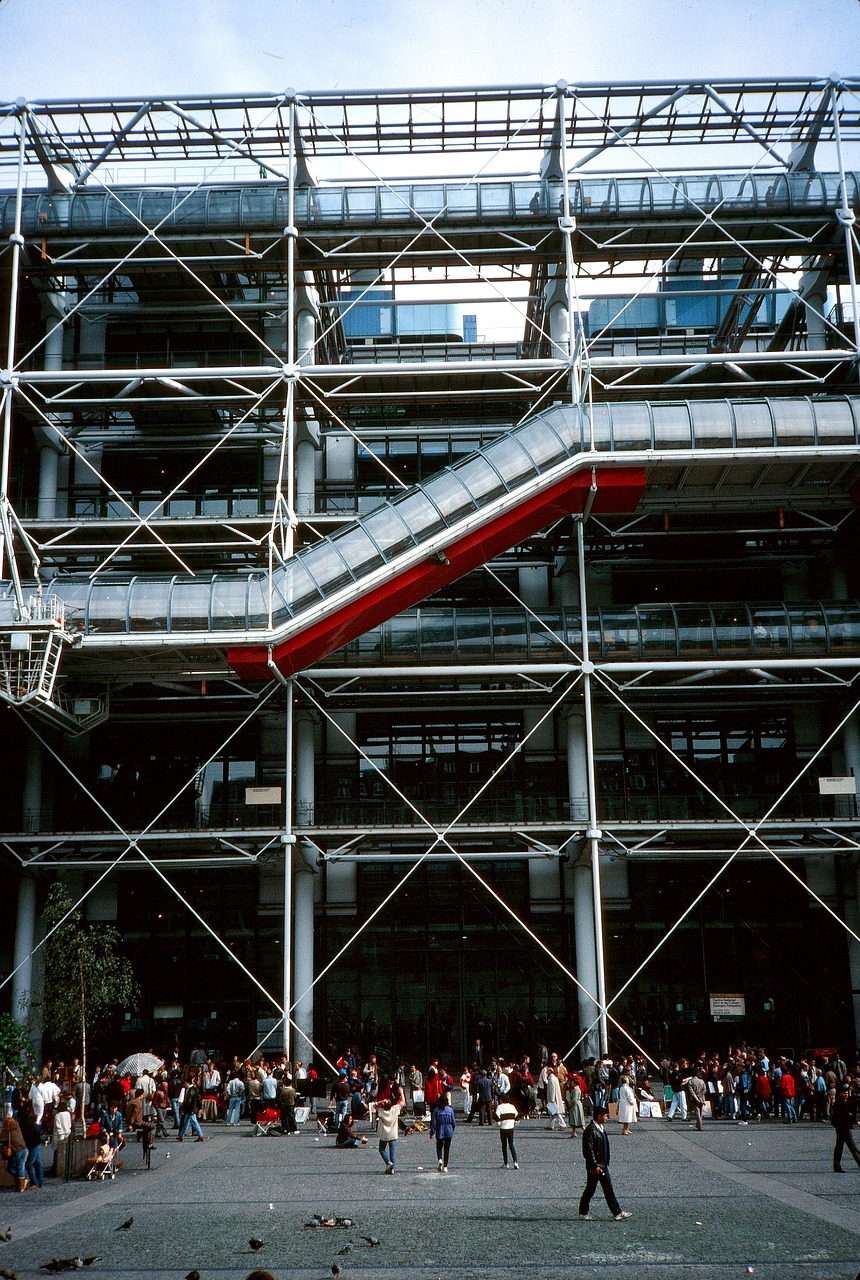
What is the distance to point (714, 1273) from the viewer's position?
9211 mm


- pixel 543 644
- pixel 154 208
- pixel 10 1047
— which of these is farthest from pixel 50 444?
pixel 10 1047

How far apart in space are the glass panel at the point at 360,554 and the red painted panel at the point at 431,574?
19.2 inches

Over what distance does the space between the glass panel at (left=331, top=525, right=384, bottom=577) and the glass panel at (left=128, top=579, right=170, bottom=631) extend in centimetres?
343

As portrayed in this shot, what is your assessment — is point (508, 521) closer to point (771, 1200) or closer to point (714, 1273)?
point (771, 1200)

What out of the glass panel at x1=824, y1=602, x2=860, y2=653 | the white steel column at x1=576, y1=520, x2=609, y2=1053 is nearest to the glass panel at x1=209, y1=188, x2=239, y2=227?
the white steel column at x1=576, y1=520, x2=609, y2=1053

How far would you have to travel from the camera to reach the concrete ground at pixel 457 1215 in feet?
31.9

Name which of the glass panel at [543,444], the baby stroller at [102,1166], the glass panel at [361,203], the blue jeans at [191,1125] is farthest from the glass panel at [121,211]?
the baby stroller at [102,1166]

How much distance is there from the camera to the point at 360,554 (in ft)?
77.9

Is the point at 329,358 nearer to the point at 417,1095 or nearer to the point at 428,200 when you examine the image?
the point at 428,200

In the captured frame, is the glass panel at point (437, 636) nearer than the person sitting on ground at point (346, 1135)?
No

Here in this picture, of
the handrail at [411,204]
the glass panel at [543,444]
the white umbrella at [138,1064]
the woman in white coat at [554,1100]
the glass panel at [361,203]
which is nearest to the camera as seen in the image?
the woman in white coat at [554,1100]

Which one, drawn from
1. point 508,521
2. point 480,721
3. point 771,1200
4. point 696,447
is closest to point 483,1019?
point 480,721

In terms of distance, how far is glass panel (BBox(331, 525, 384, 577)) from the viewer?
23.7m

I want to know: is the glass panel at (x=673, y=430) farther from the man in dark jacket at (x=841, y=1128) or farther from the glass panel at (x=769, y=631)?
the man in dark jacket at (x=841, y=1128)
